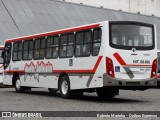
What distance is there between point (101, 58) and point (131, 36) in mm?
1486

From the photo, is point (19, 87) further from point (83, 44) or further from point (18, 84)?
point (83, 44)

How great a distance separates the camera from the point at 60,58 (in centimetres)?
1850

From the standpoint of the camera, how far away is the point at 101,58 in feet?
52.1

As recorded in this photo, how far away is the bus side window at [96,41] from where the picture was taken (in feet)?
52.8

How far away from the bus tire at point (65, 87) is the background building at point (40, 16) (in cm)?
1893

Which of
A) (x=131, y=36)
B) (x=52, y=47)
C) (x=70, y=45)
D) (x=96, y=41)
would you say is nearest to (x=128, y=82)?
(x=131, y=36)

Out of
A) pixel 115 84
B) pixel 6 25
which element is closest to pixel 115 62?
pixel 115 84

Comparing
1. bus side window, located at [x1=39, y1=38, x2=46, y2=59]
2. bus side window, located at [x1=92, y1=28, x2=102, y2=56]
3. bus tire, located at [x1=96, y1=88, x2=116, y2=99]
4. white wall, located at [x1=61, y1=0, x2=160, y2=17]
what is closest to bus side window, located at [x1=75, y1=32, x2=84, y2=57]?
bus side window, located at [x1=92, y1=28, x2=102, y2=56]

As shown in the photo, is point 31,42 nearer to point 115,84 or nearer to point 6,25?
point 115,84

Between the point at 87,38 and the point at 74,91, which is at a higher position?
the point at 87,38

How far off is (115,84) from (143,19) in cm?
4202

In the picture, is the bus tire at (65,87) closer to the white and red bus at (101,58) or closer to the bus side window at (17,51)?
the white and red bus at (101,58)

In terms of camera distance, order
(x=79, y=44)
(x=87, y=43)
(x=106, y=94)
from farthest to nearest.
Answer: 1. (x=106, y=94)
2. (x=79, y=44)
3. (x=87, y=43)

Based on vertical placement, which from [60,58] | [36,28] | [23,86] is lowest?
[23,86]
